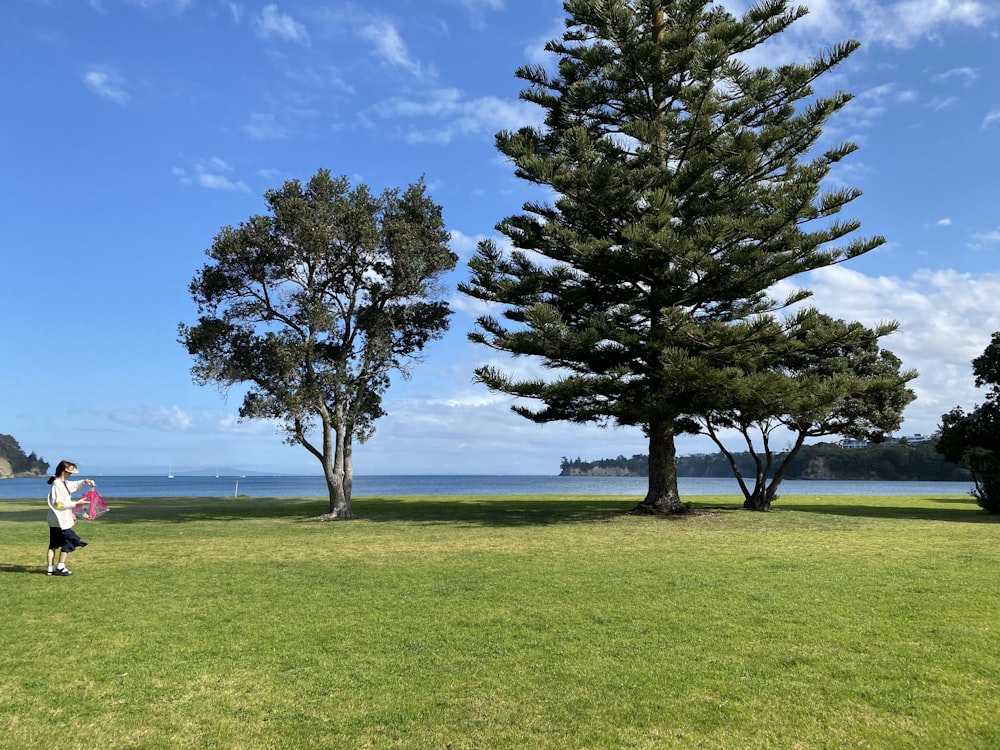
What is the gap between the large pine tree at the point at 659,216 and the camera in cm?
1778

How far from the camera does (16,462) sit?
18575 cm

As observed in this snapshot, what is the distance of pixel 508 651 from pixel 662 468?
15255 millimetres

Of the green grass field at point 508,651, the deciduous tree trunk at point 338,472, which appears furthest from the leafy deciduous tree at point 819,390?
the deciduous tree trunk at point 338,472

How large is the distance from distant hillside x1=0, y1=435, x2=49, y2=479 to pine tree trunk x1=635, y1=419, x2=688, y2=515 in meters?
200

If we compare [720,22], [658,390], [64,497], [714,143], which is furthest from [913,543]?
[720,22]

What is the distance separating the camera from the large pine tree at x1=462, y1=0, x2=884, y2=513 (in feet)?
58.3

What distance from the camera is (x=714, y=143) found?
1939 centimetres

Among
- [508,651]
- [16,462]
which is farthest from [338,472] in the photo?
[16,462]

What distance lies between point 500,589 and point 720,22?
60.7ft

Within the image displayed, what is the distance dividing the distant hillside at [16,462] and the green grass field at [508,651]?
203 meters

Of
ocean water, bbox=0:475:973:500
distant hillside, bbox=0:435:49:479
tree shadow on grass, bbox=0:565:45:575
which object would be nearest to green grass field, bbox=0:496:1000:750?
tree shadow on grass, bbox=0:565:45:575

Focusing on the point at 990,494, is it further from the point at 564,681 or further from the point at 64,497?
the point at 64,497

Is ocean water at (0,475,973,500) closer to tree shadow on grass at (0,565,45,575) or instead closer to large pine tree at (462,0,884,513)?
large pine tree at (462,0,884,513)

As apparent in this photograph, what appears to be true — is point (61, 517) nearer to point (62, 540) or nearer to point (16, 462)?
point (62, 540)
